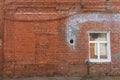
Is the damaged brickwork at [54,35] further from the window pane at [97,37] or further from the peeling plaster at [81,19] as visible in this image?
the window pane at [97,37]

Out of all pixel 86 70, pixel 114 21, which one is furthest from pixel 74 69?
pixel 114 21

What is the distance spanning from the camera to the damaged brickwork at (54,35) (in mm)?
12930

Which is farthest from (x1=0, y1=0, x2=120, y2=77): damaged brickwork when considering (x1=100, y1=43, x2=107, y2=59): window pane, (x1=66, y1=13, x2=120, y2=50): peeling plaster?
(x1=100, y1=43, x2=107, y2=59): window pane

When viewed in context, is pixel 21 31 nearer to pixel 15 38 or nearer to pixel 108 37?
pixel 15 38

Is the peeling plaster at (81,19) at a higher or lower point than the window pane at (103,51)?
higher

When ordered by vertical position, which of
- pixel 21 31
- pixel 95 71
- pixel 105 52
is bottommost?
pixel 95 71

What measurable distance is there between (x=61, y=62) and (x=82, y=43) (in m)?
1.24

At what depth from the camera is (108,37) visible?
13.3m

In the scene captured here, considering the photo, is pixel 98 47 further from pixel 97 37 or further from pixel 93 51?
pixel 97 37

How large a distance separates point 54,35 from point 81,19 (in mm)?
1392

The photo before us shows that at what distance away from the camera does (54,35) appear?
43.0 ft

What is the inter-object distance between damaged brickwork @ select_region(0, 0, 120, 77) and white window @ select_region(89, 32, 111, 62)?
0.19 m

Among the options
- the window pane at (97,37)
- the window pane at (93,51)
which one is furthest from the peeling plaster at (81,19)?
the window pane at (93,51)

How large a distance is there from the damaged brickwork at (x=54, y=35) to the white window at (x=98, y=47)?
19 centimetres
